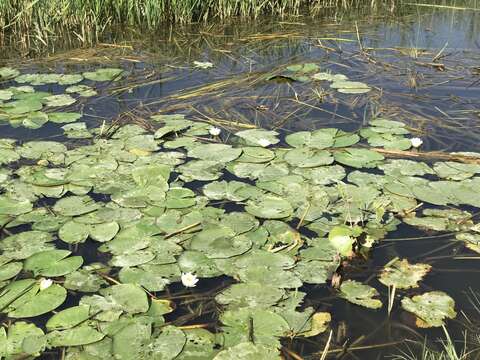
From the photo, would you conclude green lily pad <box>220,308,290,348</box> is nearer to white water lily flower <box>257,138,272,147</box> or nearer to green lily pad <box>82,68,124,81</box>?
white water lily flower <box>257,138,272,147</box>

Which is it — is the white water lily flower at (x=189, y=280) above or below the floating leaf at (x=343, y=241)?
below

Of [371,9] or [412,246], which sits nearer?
[412,246]

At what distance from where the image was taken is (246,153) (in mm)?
2953

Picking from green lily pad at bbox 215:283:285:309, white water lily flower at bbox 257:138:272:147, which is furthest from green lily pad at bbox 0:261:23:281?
white water lily flower at bbox 257:138:272:147

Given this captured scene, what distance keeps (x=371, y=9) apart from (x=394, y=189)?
15.3 ft

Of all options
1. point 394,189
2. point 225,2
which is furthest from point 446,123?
point 225,2

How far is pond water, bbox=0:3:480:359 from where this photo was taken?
1822 mm

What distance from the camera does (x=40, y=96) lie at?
3740 mm

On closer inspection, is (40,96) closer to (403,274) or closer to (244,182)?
(244,182)

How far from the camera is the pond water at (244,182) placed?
1822 millimetres

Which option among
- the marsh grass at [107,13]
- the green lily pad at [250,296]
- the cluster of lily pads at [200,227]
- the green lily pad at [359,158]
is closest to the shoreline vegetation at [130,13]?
the marsh grass at [107,13]

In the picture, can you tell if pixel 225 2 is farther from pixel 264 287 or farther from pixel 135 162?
pixel 264 287

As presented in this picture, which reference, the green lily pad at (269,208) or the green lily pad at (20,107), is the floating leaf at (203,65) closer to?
the green lily pad at (20,107)

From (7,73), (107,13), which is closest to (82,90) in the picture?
(7,73)
